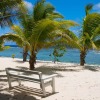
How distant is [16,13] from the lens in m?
11.1

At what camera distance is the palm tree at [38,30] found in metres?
13.2

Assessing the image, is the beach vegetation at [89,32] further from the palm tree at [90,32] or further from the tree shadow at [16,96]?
the tree shadow at [16,96]

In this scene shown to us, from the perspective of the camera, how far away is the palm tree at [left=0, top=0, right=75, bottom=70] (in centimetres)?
1322

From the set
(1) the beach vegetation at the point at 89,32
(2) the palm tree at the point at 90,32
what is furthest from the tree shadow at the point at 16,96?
(2) the palm tree at the point at 90,32

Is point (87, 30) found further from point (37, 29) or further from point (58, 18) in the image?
point (37, 29)

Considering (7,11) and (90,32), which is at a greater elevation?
(7,11)

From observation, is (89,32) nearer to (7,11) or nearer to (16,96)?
(7,11)

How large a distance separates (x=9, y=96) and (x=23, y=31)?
7.11m

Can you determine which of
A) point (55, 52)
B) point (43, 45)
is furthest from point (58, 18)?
point (55, 52)

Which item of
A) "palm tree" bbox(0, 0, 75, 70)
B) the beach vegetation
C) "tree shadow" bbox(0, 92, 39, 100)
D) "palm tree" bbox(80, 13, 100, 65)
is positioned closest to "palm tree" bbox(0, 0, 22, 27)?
"palm tree" bbox(0, 0, 75, 70)

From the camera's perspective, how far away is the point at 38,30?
43.4 ft

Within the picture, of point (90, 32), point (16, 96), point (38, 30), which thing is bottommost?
point (16, 96)

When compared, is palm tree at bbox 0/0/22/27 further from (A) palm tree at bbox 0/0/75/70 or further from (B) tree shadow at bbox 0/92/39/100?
(B) tree shadow at bbox 0/92/39/100

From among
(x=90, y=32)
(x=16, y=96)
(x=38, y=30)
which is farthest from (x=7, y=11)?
(x=90, y=32)
